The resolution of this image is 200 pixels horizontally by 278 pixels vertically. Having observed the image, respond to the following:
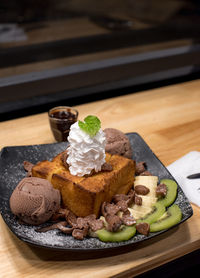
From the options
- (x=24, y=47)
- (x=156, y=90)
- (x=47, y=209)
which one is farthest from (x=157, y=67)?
(x=47, y=209)

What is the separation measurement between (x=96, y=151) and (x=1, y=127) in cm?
85

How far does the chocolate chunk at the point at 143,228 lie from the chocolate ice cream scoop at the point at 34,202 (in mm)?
312

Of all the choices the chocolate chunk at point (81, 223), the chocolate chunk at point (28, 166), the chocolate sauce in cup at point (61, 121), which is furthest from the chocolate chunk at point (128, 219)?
the chocolate sauce in cup at point (61, 121)

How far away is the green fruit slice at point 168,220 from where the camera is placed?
125cm

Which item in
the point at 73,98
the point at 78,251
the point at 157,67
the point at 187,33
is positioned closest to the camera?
the point at 78,251

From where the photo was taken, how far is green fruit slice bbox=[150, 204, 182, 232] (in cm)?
125

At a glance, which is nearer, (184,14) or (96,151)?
(96,151)

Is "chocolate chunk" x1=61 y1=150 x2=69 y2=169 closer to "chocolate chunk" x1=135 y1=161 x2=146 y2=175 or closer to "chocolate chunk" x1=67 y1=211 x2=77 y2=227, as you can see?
"chocolate chunk" x1=67 y1=211 x2=77 y2=227

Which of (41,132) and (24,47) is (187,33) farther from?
(41,132)

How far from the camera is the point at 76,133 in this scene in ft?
4.51

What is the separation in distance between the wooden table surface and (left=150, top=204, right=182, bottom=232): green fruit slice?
0.28 feet

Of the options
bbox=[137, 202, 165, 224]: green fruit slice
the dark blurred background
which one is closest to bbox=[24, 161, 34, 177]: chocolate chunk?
bbox=[137, 202, 165, 224]: green fruit slice

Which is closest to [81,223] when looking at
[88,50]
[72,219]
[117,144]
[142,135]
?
[72,219]

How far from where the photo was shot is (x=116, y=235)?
3.98 ft
